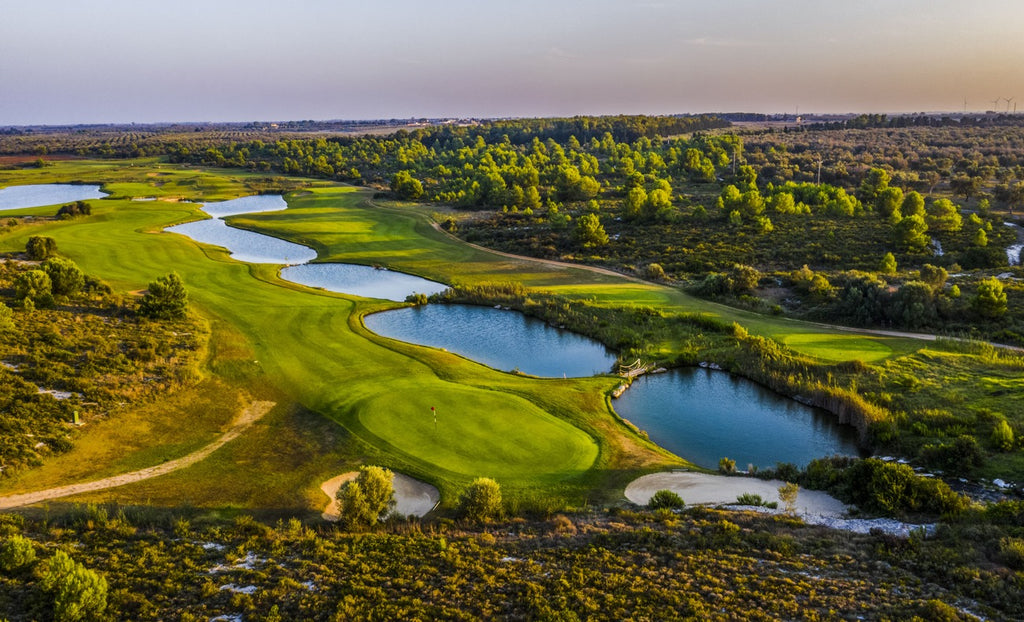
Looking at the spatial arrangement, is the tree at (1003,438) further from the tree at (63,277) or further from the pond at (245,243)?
the pond at (245,243)

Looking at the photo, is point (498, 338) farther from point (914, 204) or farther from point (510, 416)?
point (914, 204)

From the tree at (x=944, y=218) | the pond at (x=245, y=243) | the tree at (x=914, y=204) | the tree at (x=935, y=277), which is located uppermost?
the tree at (x=914, y=204)

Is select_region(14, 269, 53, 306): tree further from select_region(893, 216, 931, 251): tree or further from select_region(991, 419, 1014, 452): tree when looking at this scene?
select_region(893, 216, 931, 251): tree

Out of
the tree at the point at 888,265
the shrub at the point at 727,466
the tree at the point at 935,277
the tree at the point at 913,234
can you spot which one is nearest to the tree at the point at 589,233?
the tree at the point at 888,265

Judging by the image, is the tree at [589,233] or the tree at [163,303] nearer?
the tree at [163,303]

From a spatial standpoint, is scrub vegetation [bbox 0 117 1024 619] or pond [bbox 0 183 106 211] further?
pond [bbox 0 183 106 211]

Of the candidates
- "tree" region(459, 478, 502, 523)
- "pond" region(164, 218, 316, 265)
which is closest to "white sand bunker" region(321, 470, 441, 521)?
"tree" region(459, 478, 502, 523)

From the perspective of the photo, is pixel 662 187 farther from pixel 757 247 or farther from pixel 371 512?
pixel 371 512
